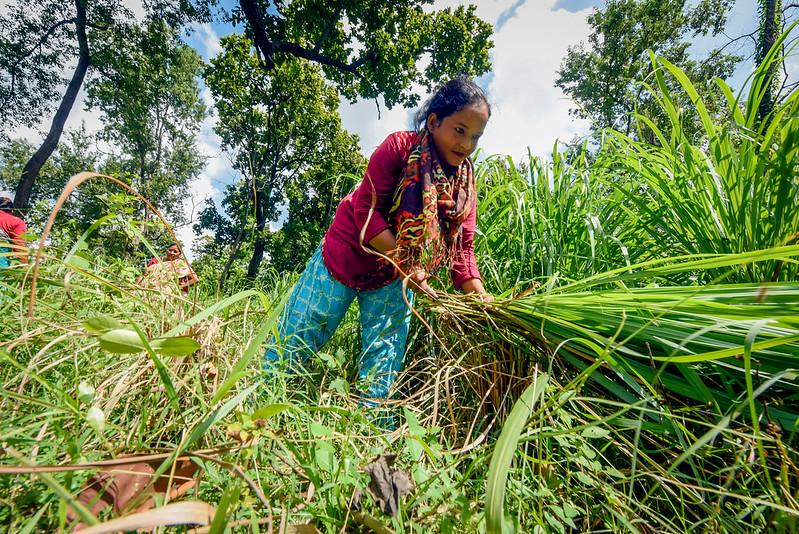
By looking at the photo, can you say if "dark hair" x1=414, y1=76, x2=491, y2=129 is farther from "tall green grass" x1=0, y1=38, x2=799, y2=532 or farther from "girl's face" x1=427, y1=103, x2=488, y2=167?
"tall green grass" x1=0, y1=38, x2=799, y2=532

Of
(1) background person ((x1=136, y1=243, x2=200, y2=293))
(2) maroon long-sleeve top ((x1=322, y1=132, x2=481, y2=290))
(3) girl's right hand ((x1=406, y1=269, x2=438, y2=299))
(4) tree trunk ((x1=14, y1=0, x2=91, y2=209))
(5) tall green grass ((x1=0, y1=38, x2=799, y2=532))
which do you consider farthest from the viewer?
(4) tree trunk ((x1=14, y1=0, x2=91, y2=209))

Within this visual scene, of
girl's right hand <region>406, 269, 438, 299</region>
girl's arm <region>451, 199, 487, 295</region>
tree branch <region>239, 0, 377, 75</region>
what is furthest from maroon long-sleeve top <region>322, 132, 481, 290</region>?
tree branch <region>239, 0, 377, 75</region>

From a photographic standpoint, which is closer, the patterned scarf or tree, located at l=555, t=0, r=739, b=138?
the patterned scarf

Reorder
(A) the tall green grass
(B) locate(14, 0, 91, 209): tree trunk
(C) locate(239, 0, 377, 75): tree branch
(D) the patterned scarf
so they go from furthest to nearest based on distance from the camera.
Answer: (B) locate(14, 0, 91, 209): tree trunk
(C) locate(239, 0, 377, 75): tree branch
(D) the patterned scarf
(A) the tall green grass

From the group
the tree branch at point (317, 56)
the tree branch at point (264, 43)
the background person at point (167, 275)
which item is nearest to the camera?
the background person at point (167, 275)

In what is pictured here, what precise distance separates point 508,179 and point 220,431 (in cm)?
180

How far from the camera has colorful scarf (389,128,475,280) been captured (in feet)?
3.66

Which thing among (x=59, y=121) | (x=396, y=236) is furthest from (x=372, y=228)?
(x=59, y=121)

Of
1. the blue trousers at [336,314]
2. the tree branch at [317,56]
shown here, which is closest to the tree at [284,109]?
the tree branch at [317,56]

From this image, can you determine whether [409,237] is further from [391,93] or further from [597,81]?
[597,81]

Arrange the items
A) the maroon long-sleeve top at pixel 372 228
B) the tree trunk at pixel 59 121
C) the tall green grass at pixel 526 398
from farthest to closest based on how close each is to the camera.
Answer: the tree trunk at pixel 59 121, the maroon long-sleeve top at pixel 372 228, the tall green grass at pixel 526 398

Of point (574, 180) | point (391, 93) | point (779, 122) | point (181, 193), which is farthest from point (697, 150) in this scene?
point (181, 193)

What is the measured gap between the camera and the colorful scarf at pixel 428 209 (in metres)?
1.12

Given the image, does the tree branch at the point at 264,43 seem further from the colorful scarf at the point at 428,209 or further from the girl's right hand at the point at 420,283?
the girl's right hand at the point at 420,283
